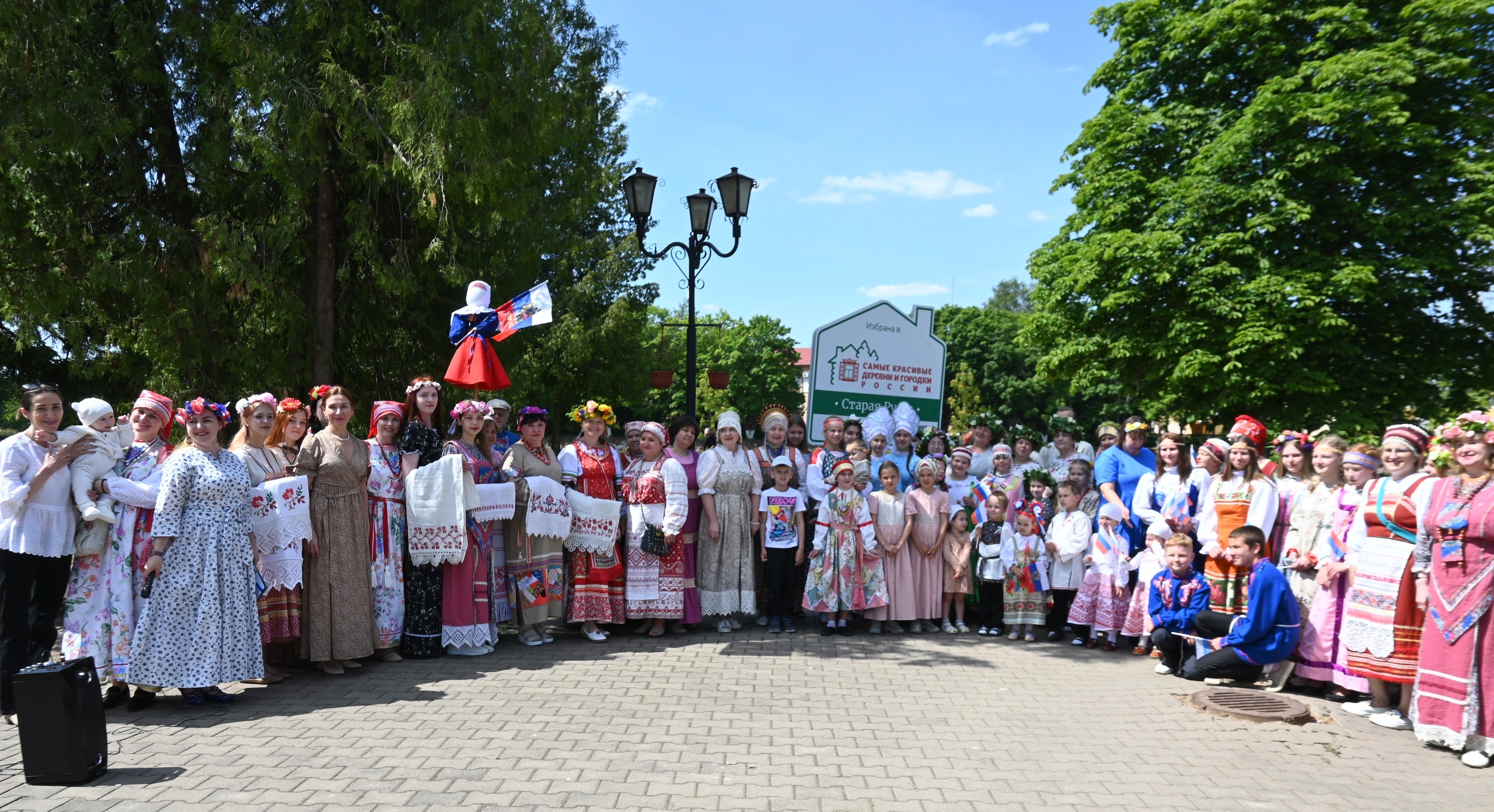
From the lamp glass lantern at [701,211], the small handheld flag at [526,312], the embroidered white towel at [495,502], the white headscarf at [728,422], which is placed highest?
the lamp glass lantern at [701,211]

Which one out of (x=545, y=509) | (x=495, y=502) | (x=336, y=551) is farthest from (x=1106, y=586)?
(x=336, y=551)

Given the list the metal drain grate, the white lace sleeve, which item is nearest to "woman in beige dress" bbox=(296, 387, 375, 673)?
the white lace sleeve

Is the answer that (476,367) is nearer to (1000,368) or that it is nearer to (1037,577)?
(1037,577)

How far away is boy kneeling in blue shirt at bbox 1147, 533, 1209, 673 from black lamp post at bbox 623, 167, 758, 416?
4.69 m

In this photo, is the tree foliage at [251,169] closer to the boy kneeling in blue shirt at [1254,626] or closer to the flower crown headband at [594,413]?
the flower crown headband at [594,413]

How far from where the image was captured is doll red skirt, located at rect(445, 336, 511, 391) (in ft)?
26.0

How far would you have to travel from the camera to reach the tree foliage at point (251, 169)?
8.50 m

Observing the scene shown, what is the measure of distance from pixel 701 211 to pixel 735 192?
18.0 inches

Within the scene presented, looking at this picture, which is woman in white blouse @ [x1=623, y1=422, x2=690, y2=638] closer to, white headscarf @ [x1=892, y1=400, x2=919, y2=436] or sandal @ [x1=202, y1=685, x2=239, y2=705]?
sandal @ [x1=202, y1=685, x2=239, y2=705]

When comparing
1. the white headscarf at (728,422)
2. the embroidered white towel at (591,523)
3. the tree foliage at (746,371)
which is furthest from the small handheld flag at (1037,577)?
the tree foliage at (746,371)

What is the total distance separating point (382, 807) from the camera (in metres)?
3.90

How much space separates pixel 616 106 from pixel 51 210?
42.8ft

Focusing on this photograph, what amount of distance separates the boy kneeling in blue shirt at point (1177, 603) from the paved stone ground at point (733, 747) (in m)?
0.29

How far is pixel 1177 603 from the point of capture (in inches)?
265
